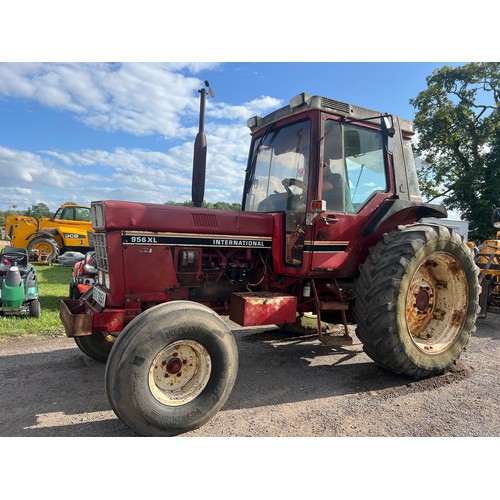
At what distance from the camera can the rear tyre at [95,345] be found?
14.2 feet

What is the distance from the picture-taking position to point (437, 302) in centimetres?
460

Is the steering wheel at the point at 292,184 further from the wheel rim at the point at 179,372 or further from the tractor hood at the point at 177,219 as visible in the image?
the wheel rim at the point at 179,372

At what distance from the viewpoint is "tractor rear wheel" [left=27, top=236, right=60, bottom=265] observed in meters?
15.7

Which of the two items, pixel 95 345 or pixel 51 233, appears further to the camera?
pixel 51 233

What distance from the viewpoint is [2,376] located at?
408 cm

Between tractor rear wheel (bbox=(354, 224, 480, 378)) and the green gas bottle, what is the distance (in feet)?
17.5

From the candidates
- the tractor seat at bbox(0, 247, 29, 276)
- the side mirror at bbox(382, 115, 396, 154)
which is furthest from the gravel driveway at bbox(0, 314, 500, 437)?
the side mirror at bbox(382, 115, 396, 154)

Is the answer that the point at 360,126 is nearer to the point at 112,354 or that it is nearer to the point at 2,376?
the point at 112,354

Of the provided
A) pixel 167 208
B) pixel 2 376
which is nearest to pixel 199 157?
pixel 167 208

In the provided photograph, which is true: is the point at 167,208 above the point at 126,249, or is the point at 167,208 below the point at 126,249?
above

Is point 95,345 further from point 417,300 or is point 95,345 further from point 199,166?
point 417,300

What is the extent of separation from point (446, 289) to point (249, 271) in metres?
2.36

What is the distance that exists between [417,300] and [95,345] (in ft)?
12.2

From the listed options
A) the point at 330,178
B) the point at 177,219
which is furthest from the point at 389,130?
the point at 177,219
